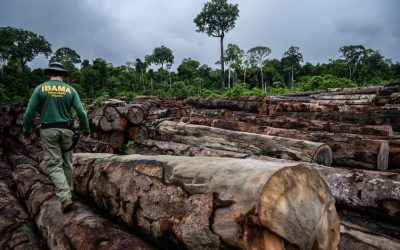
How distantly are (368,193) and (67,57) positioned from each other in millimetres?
56319

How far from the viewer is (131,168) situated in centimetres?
256

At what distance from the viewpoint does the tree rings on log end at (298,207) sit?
1.51 m

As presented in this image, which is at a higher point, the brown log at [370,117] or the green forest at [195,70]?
the green forest at [195,70]

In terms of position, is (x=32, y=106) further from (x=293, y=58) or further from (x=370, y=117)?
(x=293, y=58)

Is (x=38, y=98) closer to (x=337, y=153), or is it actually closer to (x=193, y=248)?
(x=193, y=248)

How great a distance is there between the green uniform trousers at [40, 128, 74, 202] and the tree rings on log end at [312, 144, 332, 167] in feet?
11.0

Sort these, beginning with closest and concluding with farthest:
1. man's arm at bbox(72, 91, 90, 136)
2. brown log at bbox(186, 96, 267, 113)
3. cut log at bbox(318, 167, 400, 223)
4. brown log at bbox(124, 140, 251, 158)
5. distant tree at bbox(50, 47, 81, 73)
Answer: cut log at bbox(318, 167, 400, 223), man's arm at bbox(72, 91, 90, 136), brown log at bbox(124, 140, 251, 158), brown log at bbox(186, 96, 267, 113), distant tree at bbox(50, 47, 81, 73)

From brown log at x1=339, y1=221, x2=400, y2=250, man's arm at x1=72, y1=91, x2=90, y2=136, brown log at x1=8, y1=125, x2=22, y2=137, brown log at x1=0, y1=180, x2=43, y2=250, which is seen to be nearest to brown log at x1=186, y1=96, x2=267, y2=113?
brown log at x1=8, y1=125, x2=22, y2=137

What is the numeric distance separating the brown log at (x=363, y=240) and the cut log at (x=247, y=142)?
1.89 metres

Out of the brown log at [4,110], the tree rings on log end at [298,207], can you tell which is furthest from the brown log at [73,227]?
the brown log at [4,110]

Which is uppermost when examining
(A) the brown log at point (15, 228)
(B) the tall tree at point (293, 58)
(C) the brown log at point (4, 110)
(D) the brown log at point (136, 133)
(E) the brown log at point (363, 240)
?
(B) the tall tree at point (293, 58)

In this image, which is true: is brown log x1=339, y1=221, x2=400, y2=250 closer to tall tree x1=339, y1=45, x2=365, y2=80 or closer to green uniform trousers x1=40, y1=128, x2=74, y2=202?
green uniform trousers x1=40, y1=128, x2=74, y2=202

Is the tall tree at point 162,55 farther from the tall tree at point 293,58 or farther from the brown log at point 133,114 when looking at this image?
the brown log at point 133,114

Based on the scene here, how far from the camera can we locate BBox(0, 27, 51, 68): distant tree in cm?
4322
